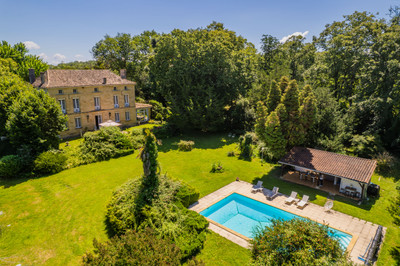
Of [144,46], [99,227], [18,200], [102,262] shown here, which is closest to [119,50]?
[144,46]

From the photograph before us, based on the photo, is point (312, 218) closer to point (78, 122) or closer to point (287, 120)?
point (287, 120)

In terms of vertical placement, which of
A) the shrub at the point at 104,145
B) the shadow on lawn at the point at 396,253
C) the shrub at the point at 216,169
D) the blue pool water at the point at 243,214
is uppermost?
the shrub at the point at 104,145

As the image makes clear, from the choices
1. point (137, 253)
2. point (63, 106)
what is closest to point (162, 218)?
point (137, 253)

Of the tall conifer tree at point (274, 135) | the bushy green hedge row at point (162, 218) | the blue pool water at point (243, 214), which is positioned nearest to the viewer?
the bushy green hedge row at point (162, 218)

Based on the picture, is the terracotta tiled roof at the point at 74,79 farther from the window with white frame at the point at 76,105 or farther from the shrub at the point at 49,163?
the shrub at the point at 49,163

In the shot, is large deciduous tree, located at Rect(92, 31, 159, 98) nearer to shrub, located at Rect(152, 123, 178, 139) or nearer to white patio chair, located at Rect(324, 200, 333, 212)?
shrub, located at Rect(152, 123, 178, 139)

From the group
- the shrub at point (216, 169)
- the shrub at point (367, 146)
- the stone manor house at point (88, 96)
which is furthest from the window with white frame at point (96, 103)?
the shrub at point (367, 146)
